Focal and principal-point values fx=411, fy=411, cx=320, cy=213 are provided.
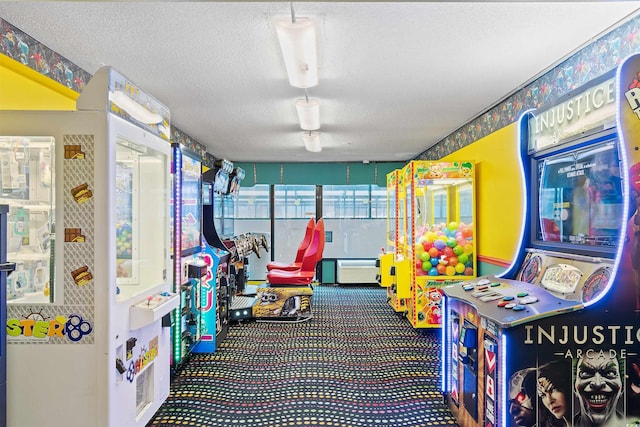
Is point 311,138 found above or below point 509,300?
above

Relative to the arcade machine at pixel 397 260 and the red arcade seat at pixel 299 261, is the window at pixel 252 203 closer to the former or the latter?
the red arcade seat at pixel 299 261

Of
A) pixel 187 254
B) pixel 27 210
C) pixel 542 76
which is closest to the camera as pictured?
pixel 27 210

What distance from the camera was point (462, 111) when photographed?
14.8 ft

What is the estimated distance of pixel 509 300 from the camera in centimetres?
230

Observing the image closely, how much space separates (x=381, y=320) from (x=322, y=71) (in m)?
3.36

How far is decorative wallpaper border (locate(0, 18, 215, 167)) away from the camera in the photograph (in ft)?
8.28

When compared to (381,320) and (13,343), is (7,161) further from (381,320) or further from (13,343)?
(381,320)

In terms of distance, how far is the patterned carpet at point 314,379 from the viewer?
2820 millimetres

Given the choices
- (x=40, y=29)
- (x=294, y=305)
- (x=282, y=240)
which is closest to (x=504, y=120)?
(x=294, y=305)

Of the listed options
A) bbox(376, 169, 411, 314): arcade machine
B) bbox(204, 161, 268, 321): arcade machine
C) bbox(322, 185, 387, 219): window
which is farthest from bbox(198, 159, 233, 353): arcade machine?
bbox(322, 185, 387, 219): window

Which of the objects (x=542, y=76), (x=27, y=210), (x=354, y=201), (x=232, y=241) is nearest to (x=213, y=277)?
(x=232, y=241)

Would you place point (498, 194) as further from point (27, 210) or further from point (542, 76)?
point (27, 210)

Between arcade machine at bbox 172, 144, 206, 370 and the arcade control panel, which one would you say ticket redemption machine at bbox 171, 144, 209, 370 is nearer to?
arcade machine at bbox 172, 144, 206, 370

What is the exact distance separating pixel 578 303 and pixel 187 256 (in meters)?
2.91
